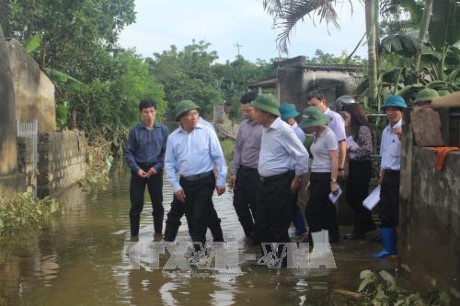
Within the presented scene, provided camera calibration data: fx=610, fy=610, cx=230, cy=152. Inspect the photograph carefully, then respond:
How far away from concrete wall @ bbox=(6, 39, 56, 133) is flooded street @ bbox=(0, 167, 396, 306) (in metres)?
A: 4.91

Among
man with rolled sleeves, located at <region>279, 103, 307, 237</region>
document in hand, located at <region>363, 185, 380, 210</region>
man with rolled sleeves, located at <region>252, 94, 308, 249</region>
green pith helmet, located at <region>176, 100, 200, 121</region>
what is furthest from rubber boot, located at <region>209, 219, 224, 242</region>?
document in hand, located at <region>363, 185, 380, 210</region>

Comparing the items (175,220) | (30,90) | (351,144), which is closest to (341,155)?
(351,144)

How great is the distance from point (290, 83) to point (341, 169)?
1506 cm

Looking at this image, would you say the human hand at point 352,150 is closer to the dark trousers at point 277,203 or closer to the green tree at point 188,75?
the dark trousers at point 277,203

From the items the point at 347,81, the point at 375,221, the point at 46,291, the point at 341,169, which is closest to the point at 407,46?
the point at 375,221

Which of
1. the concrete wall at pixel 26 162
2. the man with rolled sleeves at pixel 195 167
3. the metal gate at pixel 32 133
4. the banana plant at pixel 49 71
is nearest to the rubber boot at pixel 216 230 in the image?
the man with rolled sleeves at pixel 195 167

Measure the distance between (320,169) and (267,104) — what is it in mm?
1080

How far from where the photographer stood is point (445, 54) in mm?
10570

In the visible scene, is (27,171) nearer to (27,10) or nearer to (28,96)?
(28,96)

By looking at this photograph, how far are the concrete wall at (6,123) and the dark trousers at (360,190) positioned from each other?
16.9 feet

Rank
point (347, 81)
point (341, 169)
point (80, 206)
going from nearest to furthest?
point (341, 169), point (80, 206), point (347, 81)

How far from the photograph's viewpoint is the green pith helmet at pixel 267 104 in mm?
5910

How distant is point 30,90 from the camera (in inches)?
517

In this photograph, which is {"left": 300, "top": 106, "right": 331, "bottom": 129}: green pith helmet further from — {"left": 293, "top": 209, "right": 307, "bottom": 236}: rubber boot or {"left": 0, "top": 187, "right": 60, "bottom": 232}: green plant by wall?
{"left": 0, "top": 187, "right": 60, "bottom": 232}: green plant by wall
